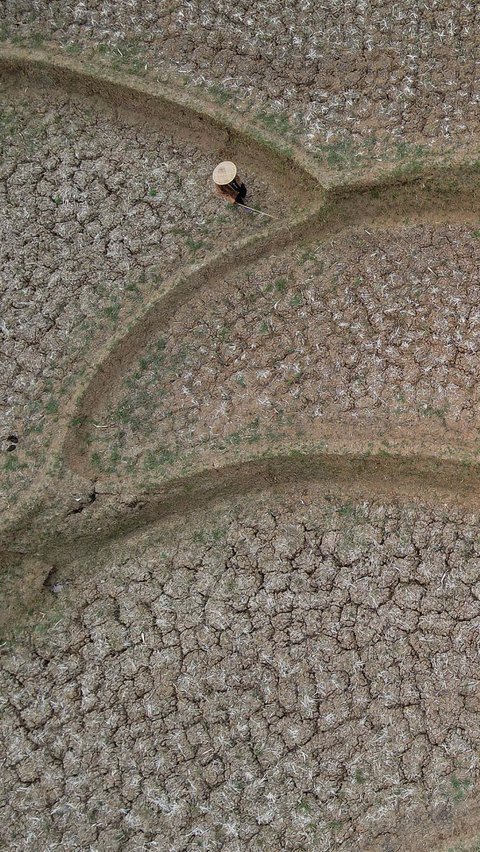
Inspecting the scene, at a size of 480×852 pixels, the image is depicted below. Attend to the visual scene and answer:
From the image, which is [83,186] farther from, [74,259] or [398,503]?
[398,503]

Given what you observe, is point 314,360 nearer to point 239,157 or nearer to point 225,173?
point 225,173

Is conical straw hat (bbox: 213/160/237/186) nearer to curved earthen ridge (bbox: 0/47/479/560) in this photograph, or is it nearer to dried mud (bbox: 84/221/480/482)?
curved earthen ridge (bbox: 0/47/479/560)

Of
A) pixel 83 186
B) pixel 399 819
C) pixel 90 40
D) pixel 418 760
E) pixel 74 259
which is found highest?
pixel 90 40

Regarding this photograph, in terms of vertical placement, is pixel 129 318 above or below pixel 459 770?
above

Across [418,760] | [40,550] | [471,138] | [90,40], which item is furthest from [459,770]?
[90,40]

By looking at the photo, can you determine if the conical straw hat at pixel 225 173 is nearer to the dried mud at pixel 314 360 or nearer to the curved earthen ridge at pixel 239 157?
the curved earthen ridge at pixel 239 157

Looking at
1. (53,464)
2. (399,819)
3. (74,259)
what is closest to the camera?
(399,819)

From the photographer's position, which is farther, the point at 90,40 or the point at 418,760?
the point at 90,40

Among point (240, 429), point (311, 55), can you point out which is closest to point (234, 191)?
point (311, 55)

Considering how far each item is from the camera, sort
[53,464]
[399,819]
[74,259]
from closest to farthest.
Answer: [399,819]
[53,464]
[74,259]
